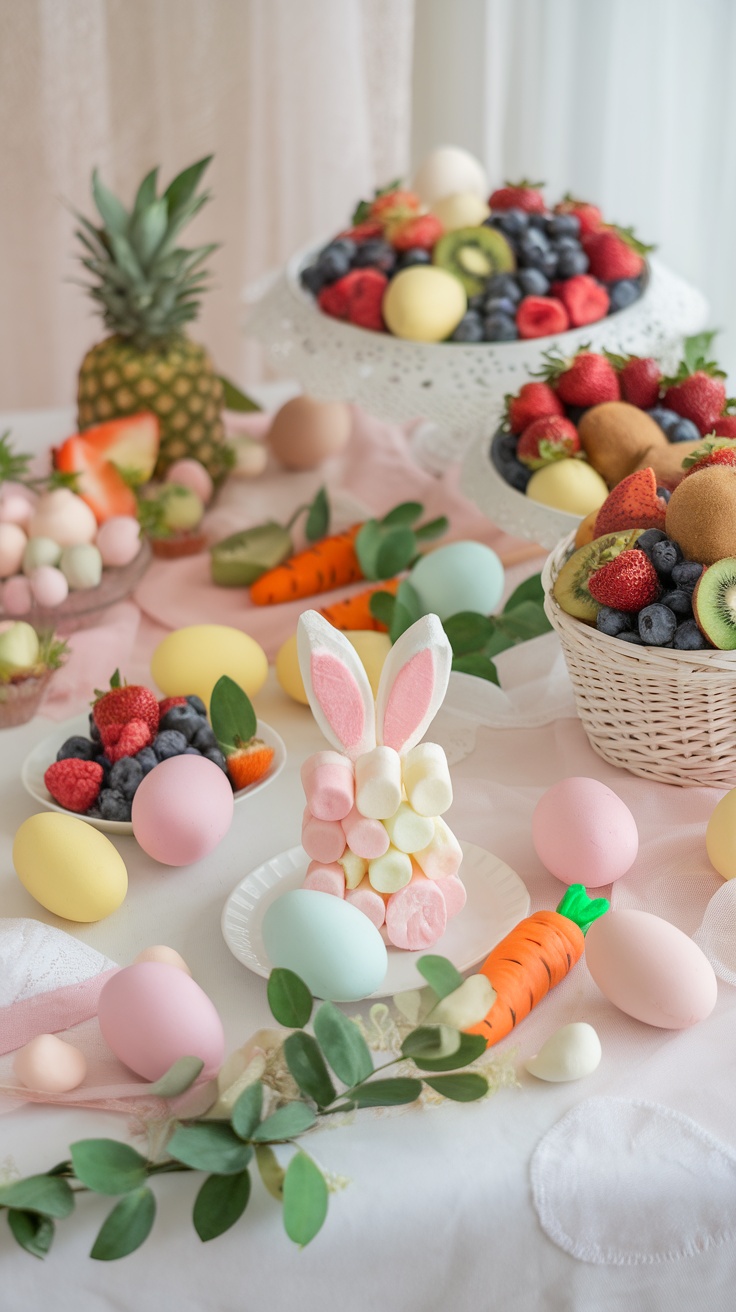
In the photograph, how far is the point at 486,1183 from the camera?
64 cm

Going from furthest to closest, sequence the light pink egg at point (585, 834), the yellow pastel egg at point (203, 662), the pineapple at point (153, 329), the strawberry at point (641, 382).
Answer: the pineapple at point (153, 329)
the strawberry at point (641, 382)
the yellow pastel egg at point (203, 662)
the light pink egg at point (585, 834)

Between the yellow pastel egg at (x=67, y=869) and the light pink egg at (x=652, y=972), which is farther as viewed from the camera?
the yellow pastel egg at (x=67, y=869)

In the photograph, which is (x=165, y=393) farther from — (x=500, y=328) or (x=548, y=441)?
(x=548, y=441)

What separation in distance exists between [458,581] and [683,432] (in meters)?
0.26

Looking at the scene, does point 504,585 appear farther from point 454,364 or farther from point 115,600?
point 115,600

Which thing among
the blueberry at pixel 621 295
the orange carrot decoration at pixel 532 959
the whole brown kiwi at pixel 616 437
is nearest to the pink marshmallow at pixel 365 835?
the orange carrot decoration at pixel 532 959

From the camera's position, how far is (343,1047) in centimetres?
65

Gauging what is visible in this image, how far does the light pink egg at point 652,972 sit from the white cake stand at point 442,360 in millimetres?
710

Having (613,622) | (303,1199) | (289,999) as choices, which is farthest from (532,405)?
(303,1199)

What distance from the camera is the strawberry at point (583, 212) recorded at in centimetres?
148

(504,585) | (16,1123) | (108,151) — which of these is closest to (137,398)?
(504,585)

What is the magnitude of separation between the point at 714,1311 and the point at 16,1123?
41 centimetres

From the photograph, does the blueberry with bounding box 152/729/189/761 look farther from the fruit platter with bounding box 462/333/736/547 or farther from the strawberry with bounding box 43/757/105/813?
the fruit platter with bounding box 462/333/736/547

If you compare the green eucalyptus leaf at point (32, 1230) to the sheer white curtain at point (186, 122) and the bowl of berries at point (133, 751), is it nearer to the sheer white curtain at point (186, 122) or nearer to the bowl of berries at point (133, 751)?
the bowl of berries at point (133, 751)
